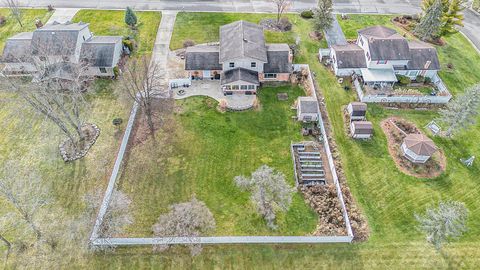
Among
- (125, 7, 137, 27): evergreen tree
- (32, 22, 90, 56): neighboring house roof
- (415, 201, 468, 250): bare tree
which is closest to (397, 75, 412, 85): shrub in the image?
(415, 201, 468, 250): bare tree

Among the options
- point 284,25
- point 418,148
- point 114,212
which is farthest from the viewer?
point 284,25

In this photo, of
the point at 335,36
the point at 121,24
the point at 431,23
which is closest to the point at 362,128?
the point at 335,36

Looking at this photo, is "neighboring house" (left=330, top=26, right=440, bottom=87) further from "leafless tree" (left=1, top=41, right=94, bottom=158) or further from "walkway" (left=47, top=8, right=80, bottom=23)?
"walkway" (left=47, top=8, right=80, bottom=23)

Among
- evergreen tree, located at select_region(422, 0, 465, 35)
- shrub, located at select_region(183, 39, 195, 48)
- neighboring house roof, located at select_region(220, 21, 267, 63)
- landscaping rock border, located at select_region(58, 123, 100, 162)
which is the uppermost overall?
evergreen tree, located at select_region(422, 0, 465, 35)

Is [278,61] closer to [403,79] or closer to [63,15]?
[403,79]

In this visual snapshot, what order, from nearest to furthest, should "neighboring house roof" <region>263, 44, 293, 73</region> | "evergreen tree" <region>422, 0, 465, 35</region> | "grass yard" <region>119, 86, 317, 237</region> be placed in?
1. "grass yard" <region>119, 86, 317, 237</region>
2. "neighboring house roof" <region>263, 44, 293, 73</region>
3. "evergreen tree" <region>422, 0, 465, 35</region>

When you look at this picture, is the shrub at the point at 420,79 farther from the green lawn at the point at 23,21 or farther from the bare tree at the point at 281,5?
the green lawn at the point at 23,21

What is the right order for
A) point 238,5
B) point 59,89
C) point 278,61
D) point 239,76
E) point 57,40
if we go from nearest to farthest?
point 59,89
point 239,76
point 57,40
point 278,61
point 238,5
